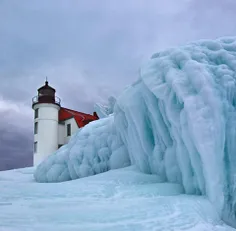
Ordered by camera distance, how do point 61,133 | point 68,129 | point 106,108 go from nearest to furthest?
point 106,108 < point 68,129 < point 61,133

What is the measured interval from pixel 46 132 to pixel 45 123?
2.32 ft

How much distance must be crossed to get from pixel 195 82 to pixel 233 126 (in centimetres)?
89

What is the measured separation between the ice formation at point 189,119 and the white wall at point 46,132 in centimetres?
1572

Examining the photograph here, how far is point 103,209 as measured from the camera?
3406mm

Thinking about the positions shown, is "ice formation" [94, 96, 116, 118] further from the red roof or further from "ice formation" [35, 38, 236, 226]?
the red roof

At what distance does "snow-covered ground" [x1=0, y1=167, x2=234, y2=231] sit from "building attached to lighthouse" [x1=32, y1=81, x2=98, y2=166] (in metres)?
17.0

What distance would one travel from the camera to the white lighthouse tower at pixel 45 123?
21500 mm

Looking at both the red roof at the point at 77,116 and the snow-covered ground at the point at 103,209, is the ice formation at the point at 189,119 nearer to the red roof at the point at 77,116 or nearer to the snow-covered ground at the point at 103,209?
the snow-covered ground at the point at 103,209

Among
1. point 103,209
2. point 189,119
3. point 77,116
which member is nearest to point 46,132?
point 77,116

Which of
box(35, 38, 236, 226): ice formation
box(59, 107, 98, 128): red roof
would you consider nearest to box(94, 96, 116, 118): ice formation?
box(35, 38, 236, 226): ice formation

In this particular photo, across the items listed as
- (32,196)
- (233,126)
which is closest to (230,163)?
(233,126)

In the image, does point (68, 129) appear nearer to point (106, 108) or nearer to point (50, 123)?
point (50, 123)

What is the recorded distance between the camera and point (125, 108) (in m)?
6.01

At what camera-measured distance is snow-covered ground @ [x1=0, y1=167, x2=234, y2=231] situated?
2859mm
